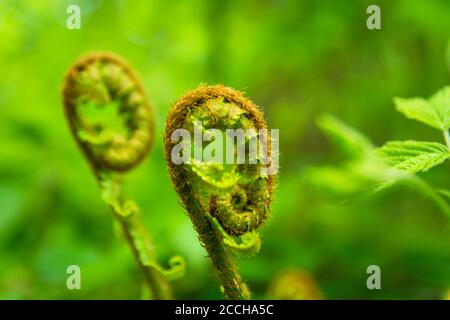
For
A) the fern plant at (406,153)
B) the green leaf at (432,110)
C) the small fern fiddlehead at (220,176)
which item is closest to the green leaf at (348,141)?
the fern plant at (406,153)

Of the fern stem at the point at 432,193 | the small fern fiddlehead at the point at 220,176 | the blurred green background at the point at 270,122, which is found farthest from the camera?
the blurred green background at the point at 270,122

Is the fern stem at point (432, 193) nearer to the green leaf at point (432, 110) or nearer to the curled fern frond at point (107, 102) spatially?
the green leaf at point (432, 110)

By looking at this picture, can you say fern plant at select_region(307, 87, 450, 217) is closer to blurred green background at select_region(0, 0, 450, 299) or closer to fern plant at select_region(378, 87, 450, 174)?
fern plant at select_region(378, 87, 450, 174)

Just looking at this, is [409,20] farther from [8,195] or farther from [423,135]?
[8,195]

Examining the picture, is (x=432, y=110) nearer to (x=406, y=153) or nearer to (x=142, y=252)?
(x=406, y=153)

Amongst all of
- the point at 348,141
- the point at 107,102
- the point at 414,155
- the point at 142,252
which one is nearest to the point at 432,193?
the point at 414,155
